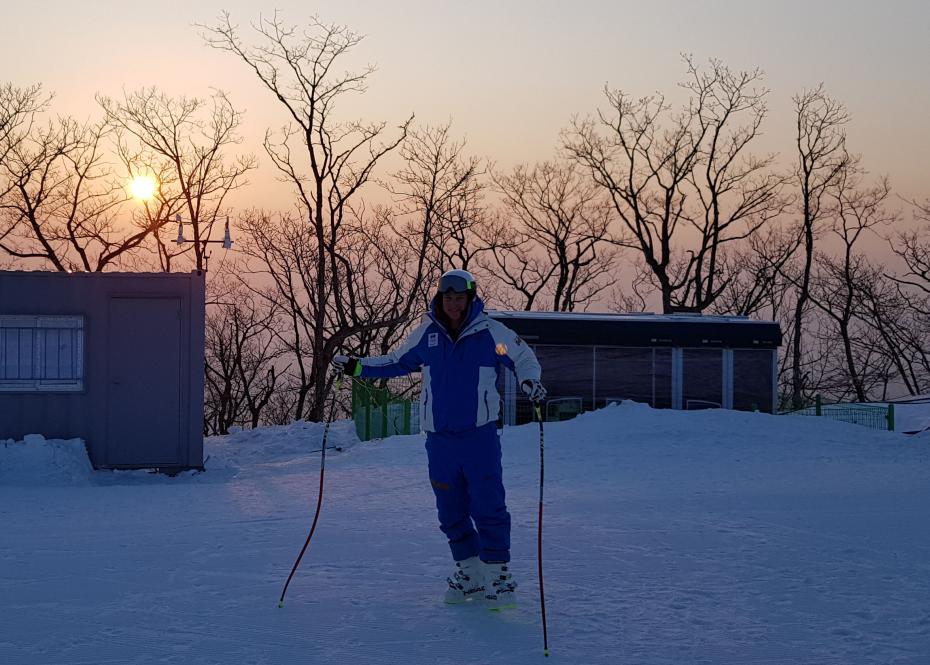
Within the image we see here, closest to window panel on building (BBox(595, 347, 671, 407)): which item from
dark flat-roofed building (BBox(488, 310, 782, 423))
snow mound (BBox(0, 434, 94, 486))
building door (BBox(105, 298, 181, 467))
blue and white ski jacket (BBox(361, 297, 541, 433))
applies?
dark flat-roofed building (BBox(488, 310, 782, 423))

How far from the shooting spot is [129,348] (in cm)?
1236

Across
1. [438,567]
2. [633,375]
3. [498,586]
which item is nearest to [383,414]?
[633,375]

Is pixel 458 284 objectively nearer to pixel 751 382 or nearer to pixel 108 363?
pixel 108 363

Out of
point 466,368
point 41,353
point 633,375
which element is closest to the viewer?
point 466,368

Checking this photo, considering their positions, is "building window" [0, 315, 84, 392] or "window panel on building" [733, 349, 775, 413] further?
"window panel on building" [733, 349, 775, 413]

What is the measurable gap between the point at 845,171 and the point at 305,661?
35019 millimetres

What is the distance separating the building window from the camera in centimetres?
1210

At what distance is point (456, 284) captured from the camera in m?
5.25

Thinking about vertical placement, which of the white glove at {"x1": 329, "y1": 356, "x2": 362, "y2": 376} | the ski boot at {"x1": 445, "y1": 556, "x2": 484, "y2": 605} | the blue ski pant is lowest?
the ski boot at {"x1": 445, "y1": 556, "x2": 484, "y2": 605}

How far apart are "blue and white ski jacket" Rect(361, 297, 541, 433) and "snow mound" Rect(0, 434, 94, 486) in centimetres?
782

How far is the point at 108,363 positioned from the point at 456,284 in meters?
8.39

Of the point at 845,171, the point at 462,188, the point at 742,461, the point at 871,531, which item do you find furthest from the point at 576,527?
the point at 845,171

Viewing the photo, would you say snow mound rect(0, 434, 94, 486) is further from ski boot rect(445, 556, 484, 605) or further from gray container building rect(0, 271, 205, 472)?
ski boot rect(445, 556, 484, 605)

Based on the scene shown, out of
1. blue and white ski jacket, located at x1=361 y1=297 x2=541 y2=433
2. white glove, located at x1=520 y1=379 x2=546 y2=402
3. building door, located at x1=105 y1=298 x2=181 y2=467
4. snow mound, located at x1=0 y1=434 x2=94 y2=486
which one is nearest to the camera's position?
white glove, located at x1=520 y1=379 x2=546 y2=402
